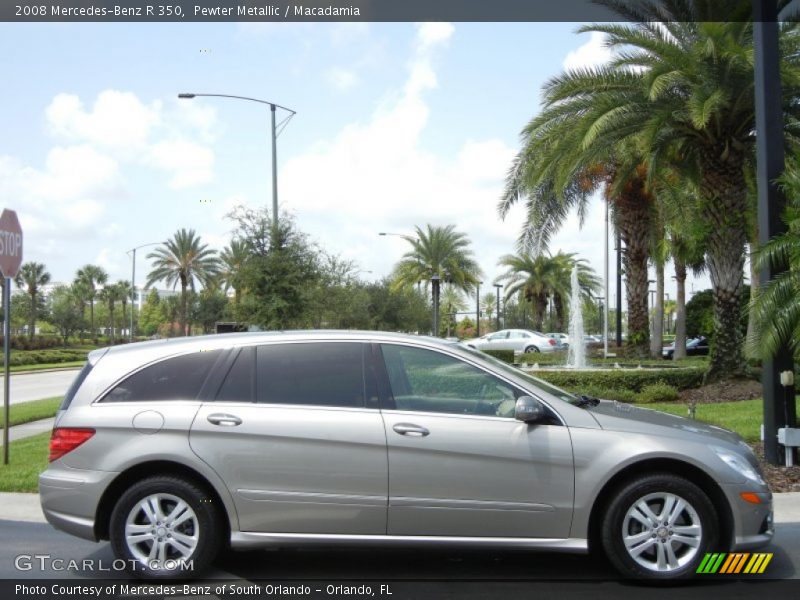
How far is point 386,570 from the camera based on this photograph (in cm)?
567

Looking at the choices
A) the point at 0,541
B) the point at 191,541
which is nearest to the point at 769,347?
the point at 191,541

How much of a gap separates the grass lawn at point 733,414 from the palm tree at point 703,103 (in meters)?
2.44

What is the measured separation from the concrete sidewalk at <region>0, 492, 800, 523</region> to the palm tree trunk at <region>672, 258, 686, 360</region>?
2687 cm

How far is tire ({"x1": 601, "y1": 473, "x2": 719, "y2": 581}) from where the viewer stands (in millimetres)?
5148

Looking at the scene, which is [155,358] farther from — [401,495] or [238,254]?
[238,254]

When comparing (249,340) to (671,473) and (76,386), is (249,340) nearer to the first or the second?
(76,386)

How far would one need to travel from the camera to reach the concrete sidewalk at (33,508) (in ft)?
23.3

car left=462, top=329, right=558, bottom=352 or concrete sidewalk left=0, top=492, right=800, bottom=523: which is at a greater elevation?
car left=462, top=329, right=558, bottom=352

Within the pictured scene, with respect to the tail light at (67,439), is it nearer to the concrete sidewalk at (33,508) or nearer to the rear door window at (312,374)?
the rear door window at (312,374)

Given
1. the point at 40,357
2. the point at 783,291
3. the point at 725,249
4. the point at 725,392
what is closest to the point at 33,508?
the point at 783,291

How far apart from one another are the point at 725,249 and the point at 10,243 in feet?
44.6

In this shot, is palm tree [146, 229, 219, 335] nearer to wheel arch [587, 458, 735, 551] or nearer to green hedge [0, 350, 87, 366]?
green hedge [0, 350, 87, 366]

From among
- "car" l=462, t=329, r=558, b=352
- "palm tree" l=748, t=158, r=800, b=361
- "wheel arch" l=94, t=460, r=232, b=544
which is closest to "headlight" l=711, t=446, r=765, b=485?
"wheel arch" l=94, t=460, r=232, b=544

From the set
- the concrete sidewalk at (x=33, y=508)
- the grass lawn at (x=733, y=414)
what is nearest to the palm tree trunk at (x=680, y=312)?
the grass lawn at (x=733, y=414)
